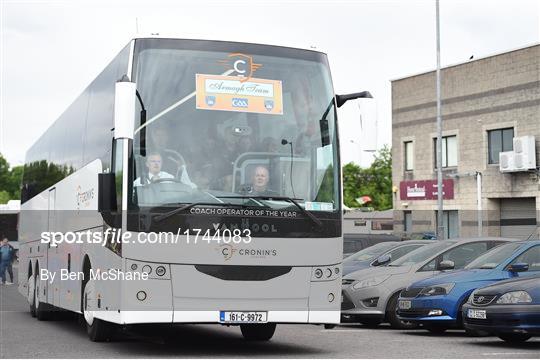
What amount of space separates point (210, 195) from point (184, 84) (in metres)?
1.35

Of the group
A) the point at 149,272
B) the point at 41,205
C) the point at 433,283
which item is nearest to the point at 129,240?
the point at 149,272

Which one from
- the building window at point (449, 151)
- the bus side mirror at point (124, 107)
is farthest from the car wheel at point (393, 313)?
the building window at point (449, 151)

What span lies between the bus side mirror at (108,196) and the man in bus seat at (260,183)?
156cm

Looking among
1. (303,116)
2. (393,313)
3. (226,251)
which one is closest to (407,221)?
(393,313)

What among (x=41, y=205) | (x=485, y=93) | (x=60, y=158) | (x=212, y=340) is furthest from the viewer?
(x=485, y=93)

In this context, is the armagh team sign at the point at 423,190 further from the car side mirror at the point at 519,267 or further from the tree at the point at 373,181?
the tree at the point at 373,181

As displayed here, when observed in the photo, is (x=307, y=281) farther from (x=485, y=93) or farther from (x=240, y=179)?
(x=485, y=93)

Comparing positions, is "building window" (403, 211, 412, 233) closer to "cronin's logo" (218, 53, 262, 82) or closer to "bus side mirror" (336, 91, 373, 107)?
"bus side mirror" (336, 91, 373, 107)

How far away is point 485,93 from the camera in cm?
4412

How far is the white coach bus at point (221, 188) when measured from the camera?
37.0 ft

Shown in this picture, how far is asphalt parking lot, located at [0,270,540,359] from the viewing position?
39.9ft

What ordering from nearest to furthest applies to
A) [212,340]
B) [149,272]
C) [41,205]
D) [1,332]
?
[149,272], [212,340], [1,332], [41,205]

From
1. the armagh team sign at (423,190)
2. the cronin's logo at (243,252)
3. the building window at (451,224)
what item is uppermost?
the armagh team sign at (423,190)

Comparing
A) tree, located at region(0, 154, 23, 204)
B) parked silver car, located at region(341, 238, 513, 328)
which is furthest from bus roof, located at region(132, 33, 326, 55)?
tree, located at region(0, 154, 23, 204)
